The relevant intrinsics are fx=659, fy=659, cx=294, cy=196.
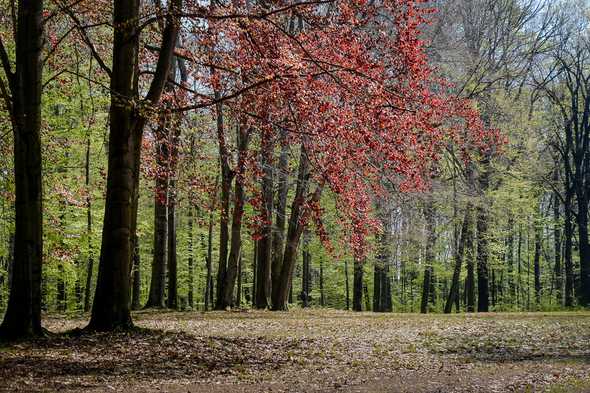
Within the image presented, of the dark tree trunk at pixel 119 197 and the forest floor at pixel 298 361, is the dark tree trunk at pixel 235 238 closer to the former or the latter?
the forest floor at pixel 298 361

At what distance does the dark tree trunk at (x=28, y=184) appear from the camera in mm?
10023

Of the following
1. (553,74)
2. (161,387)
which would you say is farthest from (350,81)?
(553,74)

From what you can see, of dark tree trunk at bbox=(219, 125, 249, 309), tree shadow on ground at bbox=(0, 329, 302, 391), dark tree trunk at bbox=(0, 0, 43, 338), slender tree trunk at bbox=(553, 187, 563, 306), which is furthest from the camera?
slender tree trunk at bbox=(553, 187, 563, 306)

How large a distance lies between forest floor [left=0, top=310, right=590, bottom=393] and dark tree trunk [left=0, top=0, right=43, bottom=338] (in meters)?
0.65

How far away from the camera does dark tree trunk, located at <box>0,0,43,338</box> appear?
1002 cm

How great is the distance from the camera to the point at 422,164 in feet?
42.5

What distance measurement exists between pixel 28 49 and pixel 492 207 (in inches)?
860

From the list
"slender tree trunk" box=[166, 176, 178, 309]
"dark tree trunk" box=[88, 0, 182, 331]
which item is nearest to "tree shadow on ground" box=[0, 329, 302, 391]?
"dark tree trunk" box=[88, 0, 182, 331]

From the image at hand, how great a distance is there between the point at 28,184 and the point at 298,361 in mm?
4907

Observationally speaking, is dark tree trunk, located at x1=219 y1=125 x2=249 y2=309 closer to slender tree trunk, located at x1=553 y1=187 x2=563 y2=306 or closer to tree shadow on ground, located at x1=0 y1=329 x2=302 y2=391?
tree shadow on ground, located at x1=0 y1=329 x2=302 y2=391

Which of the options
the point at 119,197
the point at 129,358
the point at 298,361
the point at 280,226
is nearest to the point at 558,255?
the point at 280,226

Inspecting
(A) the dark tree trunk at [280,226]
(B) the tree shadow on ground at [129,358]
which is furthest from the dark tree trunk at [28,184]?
(A) the dark tree trunk at [280,226]

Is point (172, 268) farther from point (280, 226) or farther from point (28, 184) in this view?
point (28, 184)

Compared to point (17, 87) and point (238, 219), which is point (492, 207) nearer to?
point (238, 219)
